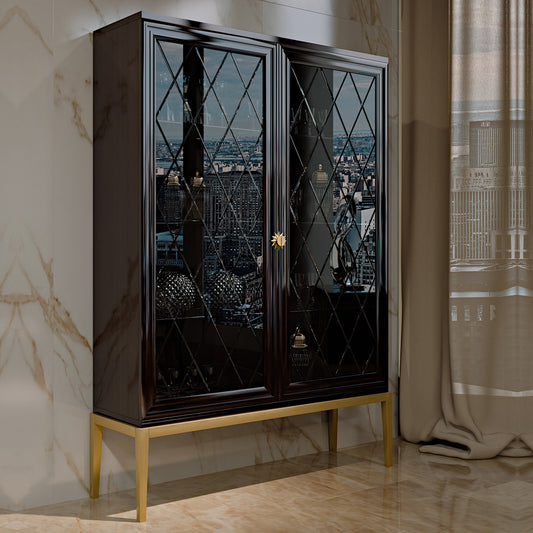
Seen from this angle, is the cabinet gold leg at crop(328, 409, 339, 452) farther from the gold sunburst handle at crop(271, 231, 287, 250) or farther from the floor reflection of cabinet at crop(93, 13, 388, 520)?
the gold sunburst handle at crop(271, 231, 287, 250)

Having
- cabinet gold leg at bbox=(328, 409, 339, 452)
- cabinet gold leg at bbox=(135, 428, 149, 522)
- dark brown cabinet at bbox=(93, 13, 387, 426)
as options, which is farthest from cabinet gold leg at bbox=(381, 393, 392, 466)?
cabinet gold leg at bbox=(135, 428, 149, 522)

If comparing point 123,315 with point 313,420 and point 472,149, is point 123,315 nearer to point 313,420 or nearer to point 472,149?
point 313,420

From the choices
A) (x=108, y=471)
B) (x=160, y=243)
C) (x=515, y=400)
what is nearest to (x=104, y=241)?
(x=160, y=243)

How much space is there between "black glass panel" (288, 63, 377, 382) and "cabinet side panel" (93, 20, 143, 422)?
0.67 metres

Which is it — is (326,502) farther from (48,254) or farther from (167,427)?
(48,254)

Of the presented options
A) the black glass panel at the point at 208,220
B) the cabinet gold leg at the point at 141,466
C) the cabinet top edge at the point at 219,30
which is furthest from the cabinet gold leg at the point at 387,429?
the cabinet top edge at the point at 219,30

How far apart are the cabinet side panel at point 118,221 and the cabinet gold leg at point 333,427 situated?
1.20 m

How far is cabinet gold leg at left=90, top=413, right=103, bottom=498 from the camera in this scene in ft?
9.23

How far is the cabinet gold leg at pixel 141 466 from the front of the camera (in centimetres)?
258

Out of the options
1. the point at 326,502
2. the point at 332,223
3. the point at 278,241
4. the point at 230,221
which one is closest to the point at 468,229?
the point at 332,223

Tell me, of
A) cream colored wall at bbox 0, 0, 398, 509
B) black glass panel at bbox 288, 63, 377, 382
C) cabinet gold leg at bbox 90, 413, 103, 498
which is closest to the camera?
cream colored wall at bbox 0, 0, 398, 509

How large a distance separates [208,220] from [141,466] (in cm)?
92

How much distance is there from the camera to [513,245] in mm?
3490

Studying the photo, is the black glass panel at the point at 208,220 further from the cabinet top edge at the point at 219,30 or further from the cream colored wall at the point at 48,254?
the cream colored wall at the point at 48,254
